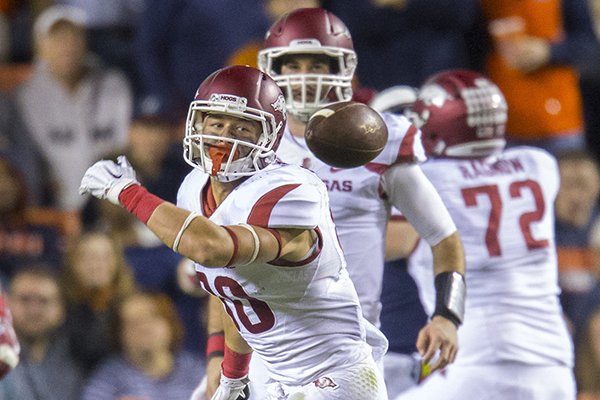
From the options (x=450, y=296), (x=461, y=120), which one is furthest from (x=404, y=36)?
(x=450, y=296)

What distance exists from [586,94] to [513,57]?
0.99 metres

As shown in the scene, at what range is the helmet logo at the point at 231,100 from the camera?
14.2 ft

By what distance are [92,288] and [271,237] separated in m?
3.53

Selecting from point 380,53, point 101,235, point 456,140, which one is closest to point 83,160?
point 101,235

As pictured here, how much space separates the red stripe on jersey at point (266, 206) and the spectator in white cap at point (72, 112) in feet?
14.5

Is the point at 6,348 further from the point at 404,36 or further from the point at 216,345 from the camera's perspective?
the point at 404,36

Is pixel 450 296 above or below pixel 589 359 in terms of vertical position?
above

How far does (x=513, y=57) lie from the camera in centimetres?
808

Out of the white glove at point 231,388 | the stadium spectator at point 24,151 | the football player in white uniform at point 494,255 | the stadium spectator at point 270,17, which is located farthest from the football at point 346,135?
the stadium spectator at point 24,151

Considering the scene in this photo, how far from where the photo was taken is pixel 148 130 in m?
8.11

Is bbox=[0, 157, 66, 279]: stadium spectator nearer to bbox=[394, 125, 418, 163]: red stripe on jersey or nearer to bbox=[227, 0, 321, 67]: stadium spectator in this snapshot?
bbox=[227, 0, 321, 67]: stadium spectator

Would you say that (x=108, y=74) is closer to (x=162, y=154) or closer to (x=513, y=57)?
(x=162, y=154)

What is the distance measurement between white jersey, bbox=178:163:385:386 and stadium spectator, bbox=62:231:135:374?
9.62 feet

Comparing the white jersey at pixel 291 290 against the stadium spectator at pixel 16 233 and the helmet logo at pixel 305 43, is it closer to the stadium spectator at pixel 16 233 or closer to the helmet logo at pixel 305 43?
the helmet logo at pixel 305 43
